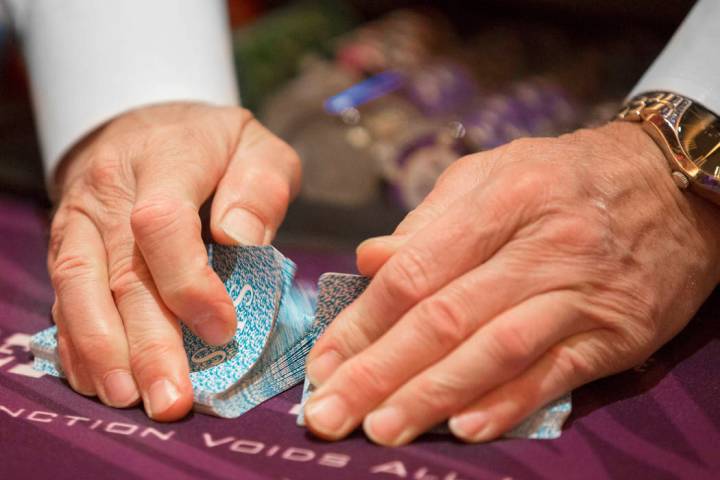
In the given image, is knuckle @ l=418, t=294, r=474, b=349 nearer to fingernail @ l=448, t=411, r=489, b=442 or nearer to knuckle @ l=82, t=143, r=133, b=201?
fingernail @ l=448, t=411, r=489, b=442

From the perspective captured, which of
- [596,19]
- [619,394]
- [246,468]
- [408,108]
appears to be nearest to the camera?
[246,468]

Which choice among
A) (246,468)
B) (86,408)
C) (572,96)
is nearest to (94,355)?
(86,408)

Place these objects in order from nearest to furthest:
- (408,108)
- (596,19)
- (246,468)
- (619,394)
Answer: (246,468), (619,394), (408,108), (596,19)

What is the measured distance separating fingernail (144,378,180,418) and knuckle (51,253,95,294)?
127mm

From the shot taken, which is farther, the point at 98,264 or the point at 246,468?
the point at 98,264

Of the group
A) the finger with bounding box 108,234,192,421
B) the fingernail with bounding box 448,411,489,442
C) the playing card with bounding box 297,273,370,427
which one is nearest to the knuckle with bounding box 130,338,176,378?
the finger with bounding box 108,234,192,421

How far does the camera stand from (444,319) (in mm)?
595

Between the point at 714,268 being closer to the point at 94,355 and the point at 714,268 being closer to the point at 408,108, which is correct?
the point at 94,355

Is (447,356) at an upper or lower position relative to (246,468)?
upper

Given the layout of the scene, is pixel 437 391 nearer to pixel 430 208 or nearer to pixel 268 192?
pixel 430 208

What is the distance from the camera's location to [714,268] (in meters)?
0.75

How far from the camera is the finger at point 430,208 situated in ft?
2.08

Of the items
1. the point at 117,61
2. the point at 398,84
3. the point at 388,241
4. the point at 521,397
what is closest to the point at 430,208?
the point at 388,241

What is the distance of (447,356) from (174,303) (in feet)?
0.68
